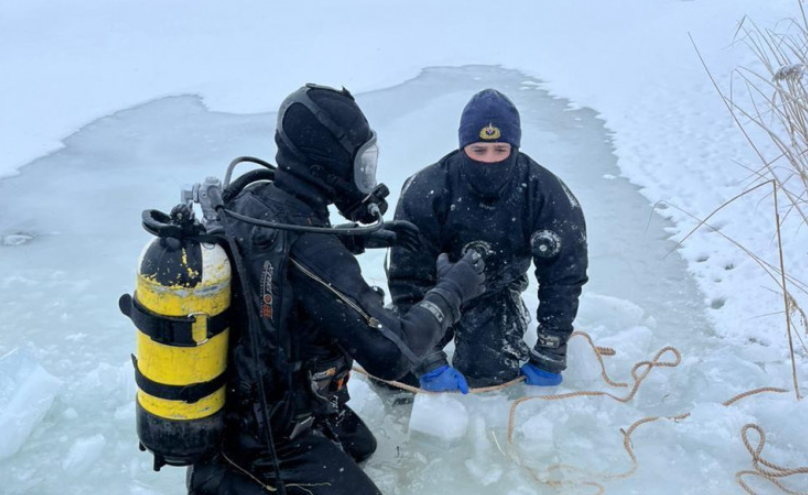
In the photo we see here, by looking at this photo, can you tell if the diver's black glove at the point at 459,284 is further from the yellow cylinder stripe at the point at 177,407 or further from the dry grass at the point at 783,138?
the dry grass at the point at 783,138

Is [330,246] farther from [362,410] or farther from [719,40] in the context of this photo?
[719,40]

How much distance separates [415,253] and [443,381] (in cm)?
55

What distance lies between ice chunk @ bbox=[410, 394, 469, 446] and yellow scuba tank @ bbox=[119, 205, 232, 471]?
2.87 ft

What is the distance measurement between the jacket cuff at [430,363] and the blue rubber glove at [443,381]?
0.04 ft

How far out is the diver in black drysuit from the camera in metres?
2.09

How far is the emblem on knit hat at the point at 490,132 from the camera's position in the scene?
9.56 feet

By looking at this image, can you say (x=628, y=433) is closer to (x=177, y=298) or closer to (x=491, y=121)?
(x=491, y=121)

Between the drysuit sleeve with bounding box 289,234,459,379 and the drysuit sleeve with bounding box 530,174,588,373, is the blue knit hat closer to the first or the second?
the drysuit sleeve with bounding box 530,174,588,373

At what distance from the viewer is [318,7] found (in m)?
13.6

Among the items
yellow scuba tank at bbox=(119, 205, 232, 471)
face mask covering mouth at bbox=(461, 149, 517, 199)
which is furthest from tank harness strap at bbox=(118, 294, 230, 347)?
face mask covering mouth at bbox=(461, 149, 517, 199)

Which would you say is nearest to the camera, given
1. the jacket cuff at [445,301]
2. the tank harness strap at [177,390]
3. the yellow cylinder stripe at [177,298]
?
the yellow cylinder stripe at [177,298]

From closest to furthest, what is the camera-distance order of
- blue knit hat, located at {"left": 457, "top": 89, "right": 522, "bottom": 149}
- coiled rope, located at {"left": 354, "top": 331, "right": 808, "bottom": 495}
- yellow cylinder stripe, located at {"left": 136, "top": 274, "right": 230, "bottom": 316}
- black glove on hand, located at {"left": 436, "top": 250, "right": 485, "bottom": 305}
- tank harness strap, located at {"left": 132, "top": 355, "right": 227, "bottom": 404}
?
yellow cylinder stripe, located at {"left": 136, "top": 274, "right": 230, "bottom": 316}
tank harness strap, located at {"left": 132, "top": 355, "right": 227, "bottom": 404}
black glove on hand, located at {"left": 436, "top": 250, "right": 485, "bottom": 305}
coiled rope, located at {"left": 354, "top": 331, "right": 808, "bottom": 495}
blue knit hat, located at {"left": 457, "top": 89, "right": 522, "bottom": 149}

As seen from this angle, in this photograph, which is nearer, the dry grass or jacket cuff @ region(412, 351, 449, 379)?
the dry grass

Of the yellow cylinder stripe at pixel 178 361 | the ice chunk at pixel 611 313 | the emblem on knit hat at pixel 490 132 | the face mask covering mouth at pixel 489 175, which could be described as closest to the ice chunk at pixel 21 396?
the yellow cylinder stripe at pixel 178 361
